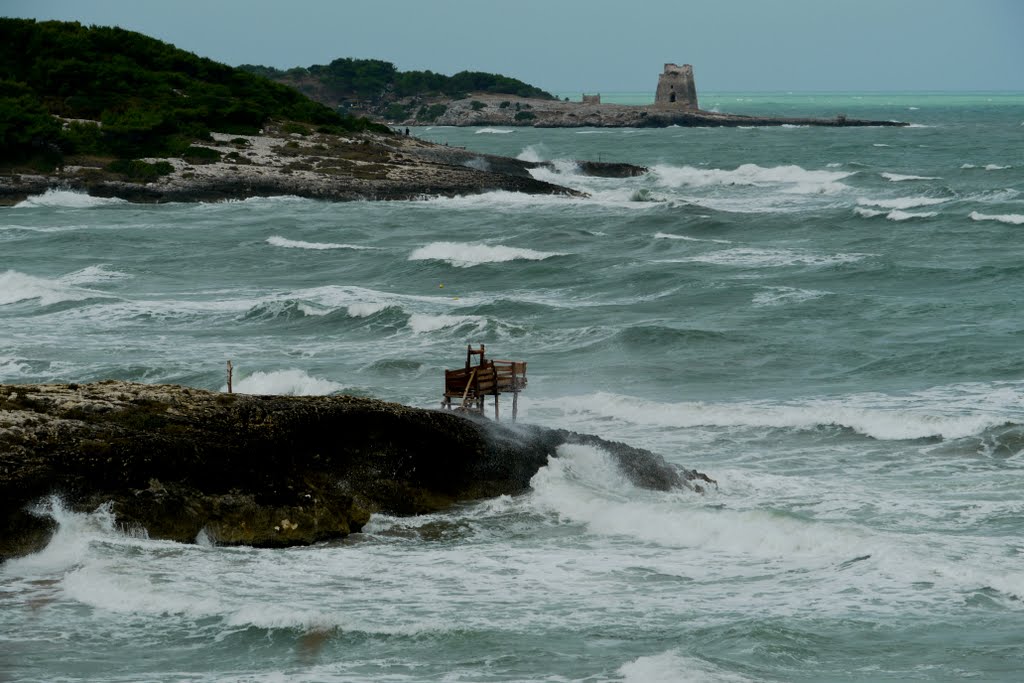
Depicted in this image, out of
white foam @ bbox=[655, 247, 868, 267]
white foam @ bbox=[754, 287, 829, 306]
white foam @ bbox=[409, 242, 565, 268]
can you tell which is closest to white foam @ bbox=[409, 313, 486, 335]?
white foam @ bbox=[754, 287, 829, 306]

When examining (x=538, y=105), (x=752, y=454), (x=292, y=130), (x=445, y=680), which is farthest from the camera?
(x=538, y=105)

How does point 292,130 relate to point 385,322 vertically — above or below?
above

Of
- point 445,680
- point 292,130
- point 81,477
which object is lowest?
point 445,680

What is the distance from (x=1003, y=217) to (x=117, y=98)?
156ft

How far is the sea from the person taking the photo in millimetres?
15219

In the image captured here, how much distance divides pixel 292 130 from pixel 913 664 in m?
68.9

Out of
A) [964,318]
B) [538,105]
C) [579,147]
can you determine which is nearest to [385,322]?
[964,318]

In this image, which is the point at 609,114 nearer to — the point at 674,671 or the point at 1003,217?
the point at 1003,217

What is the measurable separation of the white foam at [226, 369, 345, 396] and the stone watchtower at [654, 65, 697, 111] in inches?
6257

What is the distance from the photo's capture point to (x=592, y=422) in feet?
87.2

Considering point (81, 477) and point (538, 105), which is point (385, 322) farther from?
point (538, 105)

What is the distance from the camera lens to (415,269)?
47.6 m

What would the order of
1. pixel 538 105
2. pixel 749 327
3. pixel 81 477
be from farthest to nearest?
pixel 538 105
pixel 749 327
pixel 81 477

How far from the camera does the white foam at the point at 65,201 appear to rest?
65.6 m
